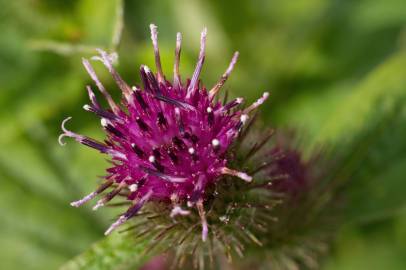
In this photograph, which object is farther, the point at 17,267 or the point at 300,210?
the point at 17,267

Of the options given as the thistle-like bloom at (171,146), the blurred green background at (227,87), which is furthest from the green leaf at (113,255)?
the blurred green background at (227,87)

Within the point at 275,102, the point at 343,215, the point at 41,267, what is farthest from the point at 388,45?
the point at 41,267

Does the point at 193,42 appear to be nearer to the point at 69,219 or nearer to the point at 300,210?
the point at 69,219

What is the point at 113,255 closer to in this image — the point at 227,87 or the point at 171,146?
the point at 171,146

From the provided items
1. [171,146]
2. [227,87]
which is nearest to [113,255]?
[171,146]

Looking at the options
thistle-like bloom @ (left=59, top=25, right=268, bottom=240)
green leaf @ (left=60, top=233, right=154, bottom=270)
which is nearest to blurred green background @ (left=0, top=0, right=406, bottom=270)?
thistle-like bloom @ (left=59, top=25, right=268, bottom=240)

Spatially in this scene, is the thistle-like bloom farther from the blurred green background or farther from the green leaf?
the blurred green background

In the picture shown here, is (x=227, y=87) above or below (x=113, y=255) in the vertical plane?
above
